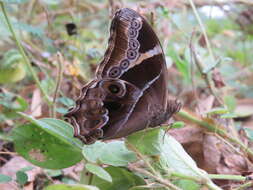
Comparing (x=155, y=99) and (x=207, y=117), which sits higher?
(x=155, y=99)

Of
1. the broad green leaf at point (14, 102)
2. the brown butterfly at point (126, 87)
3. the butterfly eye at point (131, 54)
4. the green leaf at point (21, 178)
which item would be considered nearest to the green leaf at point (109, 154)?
the brown butterfly at point (126, 87)

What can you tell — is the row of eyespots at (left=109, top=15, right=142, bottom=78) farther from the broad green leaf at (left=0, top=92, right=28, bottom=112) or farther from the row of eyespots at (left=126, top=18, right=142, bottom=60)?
the broad green leaf at (left=0, top=92, right=28, bottom=112)

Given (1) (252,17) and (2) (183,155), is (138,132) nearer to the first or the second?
(2) (183,155)

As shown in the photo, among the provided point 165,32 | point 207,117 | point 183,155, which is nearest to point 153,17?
point 207,117

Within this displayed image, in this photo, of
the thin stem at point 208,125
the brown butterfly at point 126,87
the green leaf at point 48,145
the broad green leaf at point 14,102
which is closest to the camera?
the green leaf at point 48,145

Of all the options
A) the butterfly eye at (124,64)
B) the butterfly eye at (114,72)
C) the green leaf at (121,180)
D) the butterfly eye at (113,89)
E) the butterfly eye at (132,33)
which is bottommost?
the green leaf at (121,180)

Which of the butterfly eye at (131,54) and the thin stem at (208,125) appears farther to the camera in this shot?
the thin stem at (208,125)

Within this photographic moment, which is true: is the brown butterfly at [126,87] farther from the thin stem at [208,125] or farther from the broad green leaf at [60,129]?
the thin stem at [208,125]
